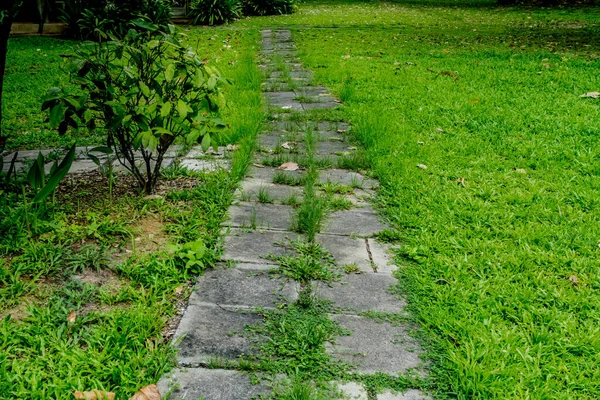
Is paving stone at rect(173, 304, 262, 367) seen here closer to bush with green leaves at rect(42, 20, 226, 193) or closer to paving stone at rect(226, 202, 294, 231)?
paving stone at rect(226, 202, 294, 231)

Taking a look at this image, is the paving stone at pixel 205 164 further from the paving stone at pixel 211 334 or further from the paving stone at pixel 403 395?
the paving stone at pixel 403 395

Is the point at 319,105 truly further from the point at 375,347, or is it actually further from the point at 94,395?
the point at 94,395

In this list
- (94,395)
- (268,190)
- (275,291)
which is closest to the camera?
(94,395)

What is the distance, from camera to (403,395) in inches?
61.1

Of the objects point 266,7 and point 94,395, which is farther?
point 266,7

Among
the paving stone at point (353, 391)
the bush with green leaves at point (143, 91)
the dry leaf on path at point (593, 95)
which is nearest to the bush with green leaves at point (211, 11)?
the dry leaf on path at point (593, 95)

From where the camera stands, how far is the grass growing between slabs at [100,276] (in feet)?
5.28

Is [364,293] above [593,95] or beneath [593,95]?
beneath

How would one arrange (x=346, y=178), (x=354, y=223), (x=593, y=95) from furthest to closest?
(x=593, y=95)
(x=346, y=178)
(x=354, y=223)

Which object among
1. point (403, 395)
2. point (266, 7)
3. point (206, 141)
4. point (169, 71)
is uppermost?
point (266, 7)

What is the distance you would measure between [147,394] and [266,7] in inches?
527

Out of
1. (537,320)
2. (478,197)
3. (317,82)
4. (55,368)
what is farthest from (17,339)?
(317,82)

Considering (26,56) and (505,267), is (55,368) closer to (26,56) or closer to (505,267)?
(505,267)

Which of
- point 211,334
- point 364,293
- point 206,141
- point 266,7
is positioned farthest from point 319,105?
point 266,7
